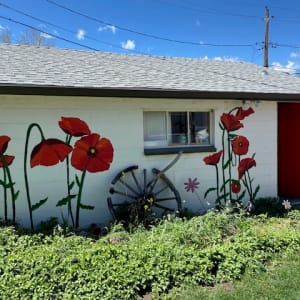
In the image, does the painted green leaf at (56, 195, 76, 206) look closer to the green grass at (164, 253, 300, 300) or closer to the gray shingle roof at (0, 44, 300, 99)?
the gray shingle roof at (0, 44, 300, 99)

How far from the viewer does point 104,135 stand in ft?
23.0

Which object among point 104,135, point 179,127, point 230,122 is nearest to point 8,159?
point 104,135

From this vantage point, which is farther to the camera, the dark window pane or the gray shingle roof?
the dark window pane

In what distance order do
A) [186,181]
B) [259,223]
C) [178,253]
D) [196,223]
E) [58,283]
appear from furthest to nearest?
[186,181], [259,223], [196,223], [178,253], [58,283]

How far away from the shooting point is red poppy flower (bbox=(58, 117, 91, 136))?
262 inches

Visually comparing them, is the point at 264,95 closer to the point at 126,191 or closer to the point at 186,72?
the point at 186,72

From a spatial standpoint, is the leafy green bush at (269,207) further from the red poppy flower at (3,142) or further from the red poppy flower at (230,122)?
the red poppy flower at (3,142)

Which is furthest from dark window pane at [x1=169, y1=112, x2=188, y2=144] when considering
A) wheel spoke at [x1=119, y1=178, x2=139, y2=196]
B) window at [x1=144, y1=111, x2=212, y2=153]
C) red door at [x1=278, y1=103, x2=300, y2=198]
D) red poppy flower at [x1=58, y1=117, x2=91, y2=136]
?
red door at [x1=278, y1=103, x2=300, y2=198]

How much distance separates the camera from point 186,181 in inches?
307

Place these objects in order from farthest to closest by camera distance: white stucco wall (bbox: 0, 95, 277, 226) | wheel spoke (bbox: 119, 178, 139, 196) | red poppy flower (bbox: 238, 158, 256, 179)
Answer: red poppy flower (bbox: 238, 158, 256, 179) < wheel spoke (bbox: 119, 178, 139, 196) < white stucco wall (bbox: 0, 95, 277, 226)

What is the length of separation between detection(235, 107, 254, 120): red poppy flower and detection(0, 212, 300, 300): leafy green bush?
118 inches

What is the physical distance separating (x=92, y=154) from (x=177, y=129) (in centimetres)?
Result: 193

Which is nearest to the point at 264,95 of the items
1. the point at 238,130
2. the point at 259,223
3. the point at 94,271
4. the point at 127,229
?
the point at 238,130

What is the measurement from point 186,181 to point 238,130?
67.2 inches
